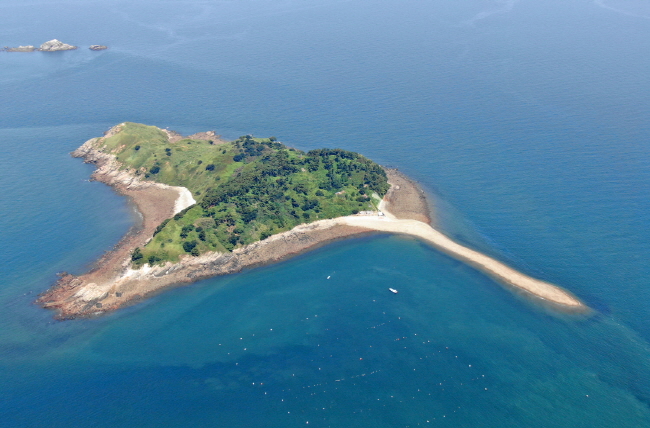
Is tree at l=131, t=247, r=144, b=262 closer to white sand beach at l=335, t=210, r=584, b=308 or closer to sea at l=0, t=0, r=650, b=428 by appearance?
sea at l=0, t=0, r=650, b=428

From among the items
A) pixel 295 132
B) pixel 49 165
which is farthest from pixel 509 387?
pixel 49 165

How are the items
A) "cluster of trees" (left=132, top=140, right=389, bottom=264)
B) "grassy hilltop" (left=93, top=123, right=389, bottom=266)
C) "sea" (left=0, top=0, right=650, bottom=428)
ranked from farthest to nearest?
"grassy hilltop" (left=93, top=123, right=389, bottom=266) < "cluster of trees" (left=132, top=140, right=389, bottom=264) < "sea" (left=0, top=0, right=650, bottom=428)

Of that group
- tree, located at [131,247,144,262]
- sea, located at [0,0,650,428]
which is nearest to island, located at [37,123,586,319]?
tree, located at [131,247,144,262]

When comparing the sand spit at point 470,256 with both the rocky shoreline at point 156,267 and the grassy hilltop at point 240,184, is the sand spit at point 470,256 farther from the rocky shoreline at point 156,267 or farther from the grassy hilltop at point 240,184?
the grassy hilltop at point 240,184

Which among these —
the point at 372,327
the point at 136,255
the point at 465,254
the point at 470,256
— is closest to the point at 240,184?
the point at 136,255

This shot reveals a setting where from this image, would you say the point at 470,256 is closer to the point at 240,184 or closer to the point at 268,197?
the point at 268,197
